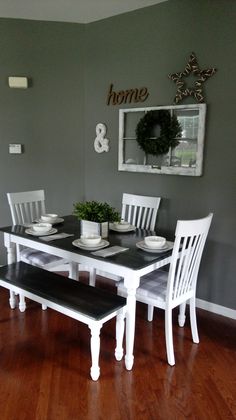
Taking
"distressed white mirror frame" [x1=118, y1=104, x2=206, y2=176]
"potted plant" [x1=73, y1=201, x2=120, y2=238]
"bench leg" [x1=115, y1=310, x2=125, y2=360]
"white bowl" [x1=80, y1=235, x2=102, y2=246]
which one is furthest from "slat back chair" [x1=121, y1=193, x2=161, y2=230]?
"bench leg" [x1=115, y1=310, x2=125, y2=360]

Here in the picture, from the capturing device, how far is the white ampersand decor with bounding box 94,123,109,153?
140 inches

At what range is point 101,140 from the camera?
11.8 ft

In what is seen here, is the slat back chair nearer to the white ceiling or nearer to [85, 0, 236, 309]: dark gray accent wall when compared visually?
[85, 0, 236, 309]: dark gray accent wall

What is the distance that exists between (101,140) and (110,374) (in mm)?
2365

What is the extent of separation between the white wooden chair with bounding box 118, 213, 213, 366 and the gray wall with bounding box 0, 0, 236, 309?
669mm

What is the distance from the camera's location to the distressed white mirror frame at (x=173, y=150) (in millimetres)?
2826

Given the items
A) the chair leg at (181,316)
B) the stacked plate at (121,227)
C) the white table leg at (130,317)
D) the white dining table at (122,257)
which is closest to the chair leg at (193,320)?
the chair leg at (181,316)

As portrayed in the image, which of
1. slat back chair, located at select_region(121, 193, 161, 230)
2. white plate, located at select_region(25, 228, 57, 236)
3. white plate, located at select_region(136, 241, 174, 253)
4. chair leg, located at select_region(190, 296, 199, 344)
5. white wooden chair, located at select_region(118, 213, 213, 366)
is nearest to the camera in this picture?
white wooden chair, located at select_region(118, 213, 213, 366)

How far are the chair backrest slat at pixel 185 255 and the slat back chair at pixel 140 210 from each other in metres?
0.85

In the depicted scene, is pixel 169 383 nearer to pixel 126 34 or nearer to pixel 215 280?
pixel 215 280

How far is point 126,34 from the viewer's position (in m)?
3.25

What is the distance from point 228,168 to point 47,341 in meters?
2.00

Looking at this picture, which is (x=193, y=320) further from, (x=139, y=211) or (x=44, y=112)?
(x=44, y=112)

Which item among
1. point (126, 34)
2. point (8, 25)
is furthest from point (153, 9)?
point (8, 25)
